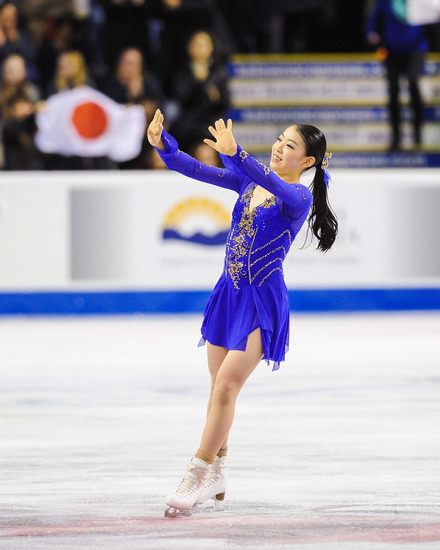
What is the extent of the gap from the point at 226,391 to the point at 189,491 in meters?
0.33

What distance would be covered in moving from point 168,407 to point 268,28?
7.75m

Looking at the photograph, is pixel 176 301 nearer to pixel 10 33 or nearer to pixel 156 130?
pixel 10 33

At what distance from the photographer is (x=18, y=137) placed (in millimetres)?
9680

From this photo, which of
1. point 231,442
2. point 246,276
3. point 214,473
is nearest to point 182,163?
point 246,276

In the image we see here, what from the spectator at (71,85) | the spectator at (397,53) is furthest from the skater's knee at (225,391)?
the spectator at (397,53)

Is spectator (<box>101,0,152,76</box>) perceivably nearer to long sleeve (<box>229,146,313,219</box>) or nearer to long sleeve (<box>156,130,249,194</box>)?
long sleeve (<box>156,130,249,194</box>)

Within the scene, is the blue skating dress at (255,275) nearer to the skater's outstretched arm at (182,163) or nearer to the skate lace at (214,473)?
the skater's outstretched arm at (182,163)

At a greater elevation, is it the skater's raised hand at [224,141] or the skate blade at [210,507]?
the skater's raised hand at [224,141]

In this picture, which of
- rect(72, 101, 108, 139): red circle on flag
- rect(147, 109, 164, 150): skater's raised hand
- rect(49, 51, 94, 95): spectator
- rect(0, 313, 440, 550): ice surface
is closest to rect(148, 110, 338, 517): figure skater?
rect(147, 109, 164, 150): skater's raised hand

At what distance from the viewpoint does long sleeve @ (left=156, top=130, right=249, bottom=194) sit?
366 cm

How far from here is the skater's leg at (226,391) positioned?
3518 mm

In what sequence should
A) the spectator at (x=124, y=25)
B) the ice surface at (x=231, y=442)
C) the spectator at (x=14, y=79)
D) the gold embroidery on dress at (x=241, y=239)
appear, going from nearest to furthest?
the ice surface at (x=231, y=442), the gold embroidery on dress at (x=241, y=239), the spectator at (x=14, y=79), the spectator at (x=124, y=25)

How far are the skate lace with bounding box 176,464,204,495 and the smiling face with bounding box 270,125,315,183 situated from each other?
1.02m

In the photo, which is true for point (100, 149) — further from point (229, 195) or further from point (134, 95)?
point (229, 195)
